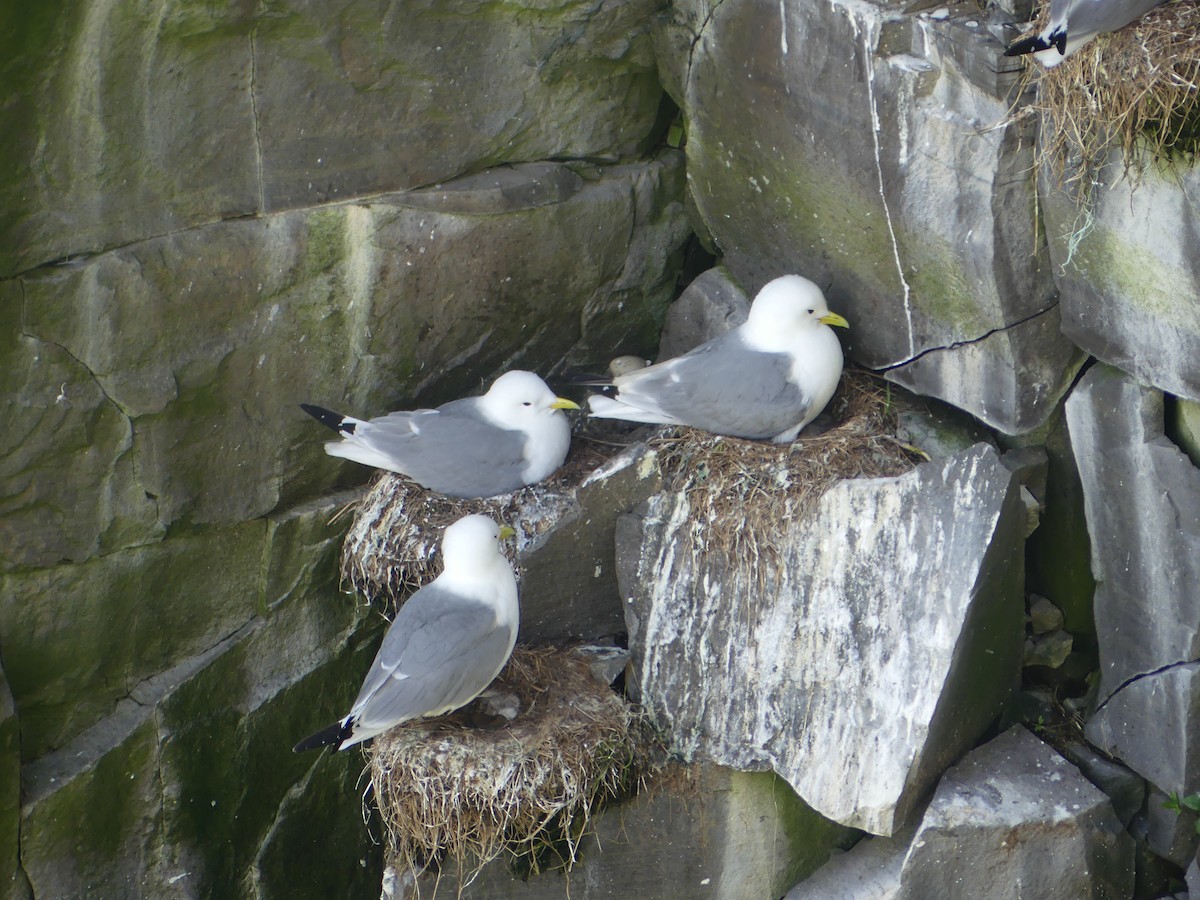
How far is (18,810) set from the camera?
173 inches

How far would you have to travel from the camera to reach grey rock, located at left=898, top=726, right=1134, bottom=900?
4027mm

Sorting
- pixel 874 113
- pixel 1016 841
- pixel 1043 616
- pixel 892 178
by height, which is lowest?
pixel 1016 841

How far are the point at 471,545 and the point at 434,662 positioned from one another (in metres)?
0.37

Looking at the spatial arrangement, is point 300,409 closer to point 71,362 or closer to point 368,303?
point 368,303

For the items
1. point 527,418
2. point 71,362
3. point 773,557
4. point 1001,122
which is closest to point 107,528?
point 71,362

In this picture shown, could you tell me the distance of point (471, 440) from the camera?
4.56m

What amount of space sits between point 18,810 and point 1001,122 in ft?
12.1

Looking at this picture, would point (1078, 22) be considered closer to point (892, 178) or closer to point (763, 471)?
point (892, 178)

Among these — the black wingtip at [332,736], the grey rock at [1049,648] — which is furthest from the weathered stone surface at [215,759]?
the grey rock at [1049,648]

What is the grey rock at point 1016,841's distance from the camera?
4027mm

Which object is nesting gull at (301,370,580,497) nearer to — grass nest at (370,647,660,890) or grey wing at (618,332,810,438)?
grey wing at (618,332,810,438)

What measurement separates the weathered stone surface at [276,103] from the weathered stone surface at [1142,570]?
205 centimetres

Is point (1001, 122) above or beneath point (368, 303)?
above

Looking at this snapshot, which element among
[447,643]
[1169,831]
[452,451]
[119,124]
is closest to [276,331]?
[452,451]
